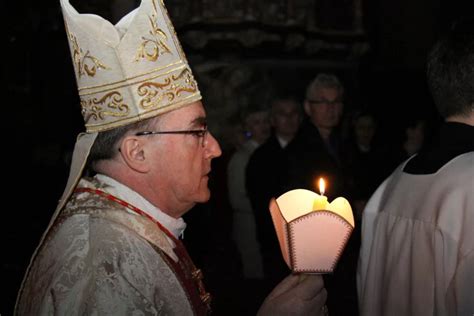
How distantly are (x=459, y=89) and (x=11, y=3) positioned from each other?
990 cm

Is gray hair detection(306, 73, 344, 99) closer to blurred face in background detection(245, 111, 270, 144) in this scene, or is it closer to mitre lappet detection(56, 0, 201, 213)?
blurred face in background detection(245, 111, 270, 144)

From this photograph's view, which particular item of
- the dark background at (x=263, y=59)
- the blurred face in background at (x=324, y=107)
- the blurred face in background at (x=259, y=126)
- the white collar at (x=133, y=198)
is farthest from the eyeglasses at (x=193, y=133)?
the dark background at (x=263, y=59)

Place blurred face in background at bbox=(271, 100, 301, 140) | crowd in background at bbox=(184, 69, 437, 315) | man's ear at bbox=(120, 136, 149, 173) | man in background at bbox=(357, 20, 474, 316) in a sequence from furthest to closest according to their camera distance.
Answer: blurred face in background at bbox=(271, 100, 301, 140)
crowd in background at bbox=(184, 69, 437, 315)
man in background at bbox=(357, 20, 474, 316)
man's ear at bbox=(120, 136, 149, 173)

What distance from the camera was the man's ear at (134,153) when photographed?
85.9 inches

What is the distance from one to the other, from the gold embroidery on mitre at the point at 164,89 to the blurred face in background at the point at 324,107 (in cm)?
308

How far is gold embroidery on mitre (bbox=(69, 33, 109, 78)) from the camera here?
2.21m

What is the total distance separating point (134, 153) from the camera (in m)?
2.18

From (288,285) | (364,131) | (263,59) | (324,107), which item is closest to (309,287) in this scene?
(288,285)

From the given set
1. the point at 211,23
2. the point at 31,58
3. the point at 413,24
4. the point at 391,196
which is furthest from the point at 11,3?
the point at 391,196

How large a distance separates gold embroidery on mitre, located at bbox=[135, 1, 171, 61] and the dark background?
24.4ft

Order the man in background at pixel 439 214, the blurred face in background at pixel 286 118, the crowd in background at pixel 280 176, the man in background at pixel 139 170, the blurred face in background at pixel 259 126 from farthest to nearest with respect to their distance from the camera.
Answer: the blurred face in background at pixel 259 126 → the blurred face in background at pixel 286 118 → the crowd in background at pixel 280 176 → the man in background at pixel 439 214 → the man in background at pixel 139 170

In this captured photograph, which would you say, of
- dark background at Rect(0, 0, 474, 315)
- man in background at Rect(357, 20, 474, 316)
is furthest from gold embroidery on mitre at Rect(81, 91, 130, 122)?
dark background at Rect(0, 0, 474, 315)

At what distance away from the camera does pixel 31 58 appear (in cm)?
1180

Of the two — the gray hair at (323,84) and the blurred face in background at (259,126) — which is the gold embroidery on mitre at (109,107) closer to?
the gray hair at (323,84)
